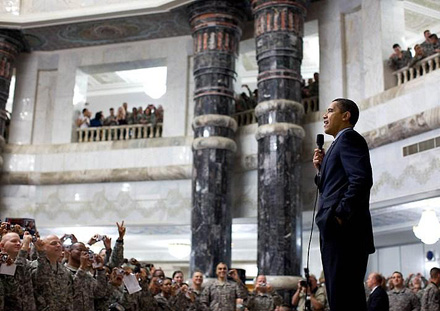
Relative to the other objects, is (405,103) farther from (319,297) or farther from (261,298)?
(261,298)

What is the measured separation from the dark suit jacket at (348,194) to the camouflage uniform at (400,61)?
341 inches

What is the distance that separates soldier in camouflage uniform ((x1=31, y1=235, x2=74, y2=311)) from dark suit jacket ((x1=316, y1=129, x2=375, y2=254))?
2961 millimetres

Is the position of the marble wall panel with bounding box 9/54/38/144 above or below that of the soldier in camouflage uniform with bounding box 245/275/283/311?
above

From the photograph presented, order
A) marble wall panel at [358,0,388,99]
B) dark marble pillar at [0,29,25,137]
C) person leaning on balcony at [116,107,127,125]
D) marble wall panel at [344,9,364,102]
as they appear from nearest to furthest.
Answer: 1. marble wall panel at [358,0,388,99]
2. marble wall panel at [344,9,364,102]
3. dark marble pillar at [0,29,25,137]
4. person leaning on balcony at [116,107,127,125]

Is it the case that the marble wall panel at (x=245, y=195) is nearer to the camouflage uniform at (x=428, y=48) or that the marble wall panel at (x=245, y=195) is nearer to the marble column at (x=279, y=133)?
the marble column at (x=279, y=133)

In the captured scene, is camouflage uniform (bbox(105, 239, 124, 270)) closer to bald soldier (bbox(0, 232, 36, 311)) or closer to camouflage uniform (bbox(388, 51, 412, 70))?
bald soldier (bbox(0, 232, 36, 311))

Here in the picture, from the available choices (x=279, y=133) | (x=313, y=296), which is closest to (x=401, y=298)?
(x=313, y=296)

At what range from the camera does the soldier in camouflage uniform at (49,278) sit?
5.88 meters

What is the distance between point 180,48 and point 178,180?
3349 millimetres

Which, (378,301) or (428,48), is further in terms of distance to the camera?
(428,48)

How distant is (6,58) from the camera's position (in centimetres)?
1548

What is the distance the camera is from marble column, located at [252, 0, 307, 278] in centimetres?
1190

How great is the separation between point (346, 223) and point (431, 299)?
6.61 metres

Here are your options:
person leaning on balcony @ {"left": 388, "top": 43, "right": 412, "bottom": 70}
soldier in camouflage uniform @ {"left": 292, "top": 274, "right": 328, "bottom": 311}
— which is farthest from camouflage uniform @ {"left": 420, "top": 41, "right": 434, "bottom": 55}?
soldier in camouflage uniform @ {"left": 292, "top": 274, "right": 328, "bottom": 311}
